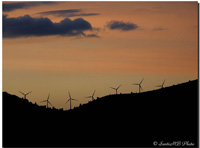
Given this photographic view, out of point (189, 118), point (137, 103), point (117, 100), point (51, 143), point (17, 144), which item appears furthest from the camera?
point (117, 100)

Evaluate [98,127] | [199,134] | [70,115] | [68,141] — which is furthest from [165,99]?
[199,134]

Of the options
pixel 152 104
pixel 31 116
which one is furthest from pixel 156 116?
pixel 31 116

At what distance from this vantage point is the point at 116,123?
95.2m

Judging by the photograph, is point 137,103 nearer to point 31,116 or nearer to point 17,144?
point 31,116

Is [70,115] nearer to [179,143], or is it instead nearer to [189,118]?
[189,118]

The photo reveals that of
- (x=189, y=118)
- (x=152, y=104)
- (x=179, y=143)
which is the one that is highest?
(x=152, y=104)

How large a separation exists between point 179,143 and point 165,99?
7884 centimetres

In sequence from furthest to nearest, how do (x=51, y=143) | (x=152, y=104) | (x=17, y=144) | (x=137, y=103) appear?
(x=137, y=103), (x=152, y=104), (x=51, y=143), (x=17, y=144)

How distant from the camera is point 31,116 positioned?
123 metres

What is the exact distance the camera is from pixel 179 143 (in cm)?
4325

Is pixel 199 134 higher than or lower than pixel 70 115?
lower

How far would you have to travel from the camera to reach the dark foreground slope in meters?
54.3

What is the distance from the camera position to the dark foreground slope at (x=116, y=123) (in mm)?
54278

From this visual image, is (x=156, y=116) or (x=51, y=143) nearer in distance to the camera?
(x=51, y=143)
